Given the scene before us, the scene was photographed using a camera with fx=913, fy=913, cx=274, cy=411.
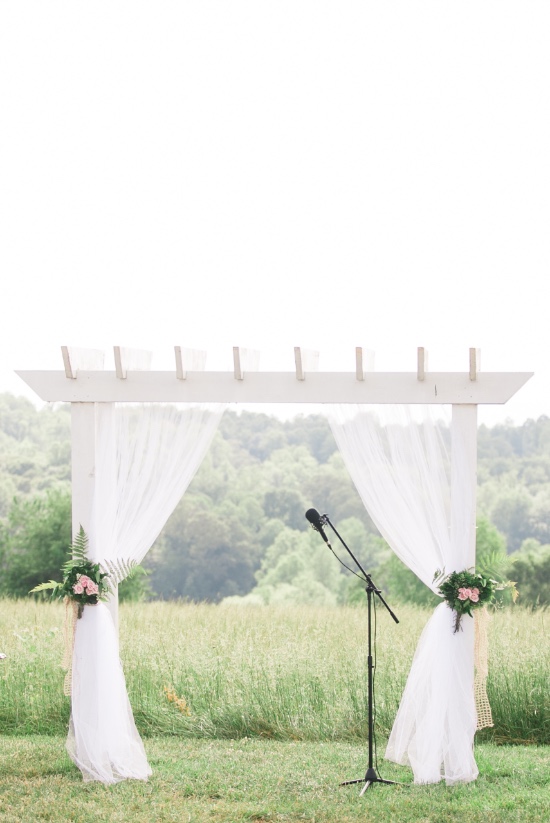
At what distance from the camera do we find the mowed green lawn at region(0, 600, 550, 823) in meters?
4.57

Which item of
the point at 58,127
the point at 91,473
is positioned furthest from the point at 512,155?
the point at 91,473

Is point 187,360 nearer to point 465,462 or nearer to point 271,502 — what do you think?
point 465,462

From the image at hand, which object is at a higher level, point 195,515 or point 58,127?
point 58,127

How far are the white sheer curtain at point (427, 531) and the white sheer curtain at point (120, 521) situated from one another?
0.90 m

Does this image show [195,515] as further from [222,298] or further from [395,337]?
[395,337]

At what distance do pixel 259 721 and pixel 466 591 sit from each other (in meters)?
2.32

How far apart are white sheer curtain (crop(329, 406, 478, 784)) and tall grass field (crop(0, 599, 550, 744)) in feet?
4.97

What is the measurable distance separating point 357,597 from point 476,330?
5980 mm

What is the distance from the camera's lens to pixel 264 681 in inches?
262

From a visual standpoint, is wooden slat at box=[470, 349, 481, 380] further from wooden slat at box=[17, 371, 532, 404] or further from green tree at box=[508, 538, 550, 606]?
green tree at box=[508, 538, 550, 606]

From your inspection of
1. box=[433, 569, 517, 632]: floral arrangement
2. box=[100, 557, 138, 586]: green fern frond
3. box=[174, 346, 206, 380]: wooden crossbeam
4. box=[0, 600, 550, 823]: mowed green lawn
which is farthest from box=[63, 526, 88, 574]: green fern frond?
box=[433, 569, 517, 632]: floral arrangement

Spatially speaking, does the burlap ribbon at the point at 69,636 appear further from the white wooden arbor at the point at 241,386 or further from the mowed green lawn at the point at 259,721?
the mowed green lawn at the point at 259,721

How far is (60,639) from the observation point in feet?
25.9

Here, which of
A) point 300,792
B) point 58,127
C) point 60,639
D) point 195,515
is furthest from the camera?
point 195,515
